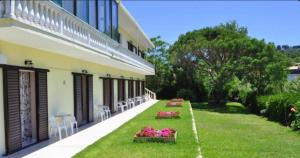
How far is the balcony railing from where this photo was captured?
24.4ft

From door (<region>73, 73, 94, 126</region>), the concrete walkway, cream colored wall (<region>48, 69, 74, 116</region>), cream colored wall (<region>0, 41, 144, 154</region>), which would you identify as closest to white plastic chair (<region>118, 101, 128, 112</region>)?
door (<region>73, 73, 94, 126</region>)

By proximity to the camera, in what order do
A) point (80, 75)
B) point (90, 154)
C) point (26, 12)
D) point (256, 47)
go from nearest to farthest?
point (26, 12) < point (90, 154) < point (80, 75) < point (256, 47)

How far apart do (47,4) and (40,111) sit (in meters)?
4.38

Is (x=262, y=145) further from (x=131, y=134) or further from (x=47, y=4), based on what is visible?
(x=47, y=4)

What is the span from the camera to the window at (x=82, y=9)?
13.1 meters

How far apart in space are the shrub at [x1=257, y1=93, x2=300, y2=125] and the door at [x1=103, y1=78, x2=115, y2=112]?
32.7 feet

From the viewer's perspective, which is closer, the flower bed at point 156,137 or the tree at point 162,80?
the flower bed at point 156,137

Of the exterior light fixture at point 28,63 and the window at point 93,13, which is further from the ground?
the window at point 93,13

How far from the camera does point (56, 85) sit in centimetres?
1402

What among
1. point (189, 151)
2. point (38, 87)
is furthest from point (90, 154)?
point (38, 87)

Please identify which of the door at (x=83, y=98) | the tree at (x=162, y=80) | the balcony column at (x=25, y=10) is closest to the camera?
the balcony column at (x=25, y=10)

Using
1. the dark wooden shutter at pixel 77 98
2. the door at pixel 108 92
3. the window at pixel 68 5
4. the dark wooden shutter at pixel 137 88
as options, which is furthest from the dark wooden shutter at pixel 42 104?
the dark wooden shutter at pixel 137 88

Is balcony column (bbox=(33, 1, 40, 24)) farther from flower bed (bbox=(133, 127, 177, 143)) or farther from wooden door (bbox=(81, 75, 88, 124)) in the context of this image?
wooden door (bbox=(81, 75, 88, 124))

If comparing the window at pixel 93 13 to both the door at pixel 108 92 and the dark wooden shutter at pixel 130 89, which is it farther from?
the dark wooden shutter at pixel 130 89
